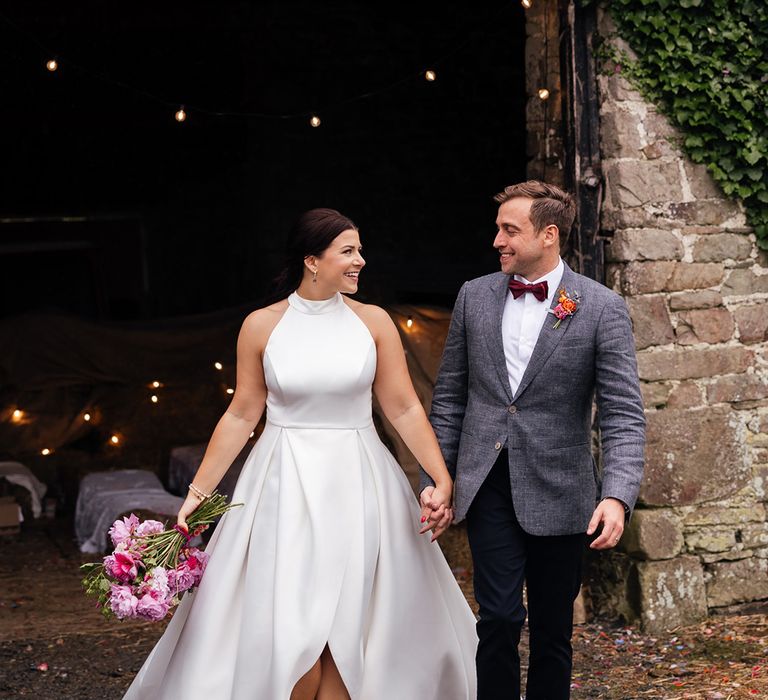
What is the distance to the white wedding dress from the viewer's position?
3789mm

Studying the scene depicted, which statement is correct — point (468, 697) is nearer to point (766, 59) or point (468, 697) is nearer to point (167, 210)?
point (766, 59)

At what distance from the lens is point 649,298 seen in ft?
17.9

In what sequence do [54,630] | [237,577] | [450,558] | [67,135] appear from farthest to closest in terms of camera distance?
[67,135] → [450,558] → [54,630] → [237,577]

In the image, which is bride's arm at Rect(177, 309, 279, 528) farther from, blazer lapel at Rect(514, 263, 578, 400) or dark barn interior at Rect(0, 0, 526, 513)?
dark barn interior at Rect(0, 0, 526, 513)

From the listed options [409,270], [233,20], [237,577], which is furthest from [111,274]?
[237,577]

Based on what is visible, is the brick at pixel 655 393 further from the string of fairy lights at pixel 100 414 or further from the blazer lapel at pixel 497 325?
the string of fairy lights at pixel 100 414

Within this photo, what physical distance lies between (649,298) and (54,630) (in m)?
3.58

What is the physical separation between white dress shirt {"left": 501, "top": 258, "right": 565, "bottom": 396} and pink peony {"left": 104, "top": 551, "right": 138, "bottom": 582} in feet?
4.49

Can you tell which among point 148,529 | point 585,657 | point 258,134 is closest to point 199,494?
point 148,529

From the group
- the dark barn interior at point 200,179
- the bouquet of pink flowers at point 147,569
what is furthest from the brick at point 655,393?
the dark barn interior at point 200,179

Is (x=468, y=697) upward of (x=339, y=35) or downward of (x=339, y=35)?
downward

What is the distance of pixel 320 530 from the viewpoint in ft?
12.6

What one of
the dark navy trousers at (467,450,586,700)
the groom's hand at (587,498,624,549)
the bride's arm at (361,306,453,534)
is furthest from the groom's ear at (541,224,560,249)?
the groom's hand at (587,498,624,549)

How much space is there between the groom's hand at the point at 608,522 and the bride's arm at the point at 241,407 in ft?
4.01
